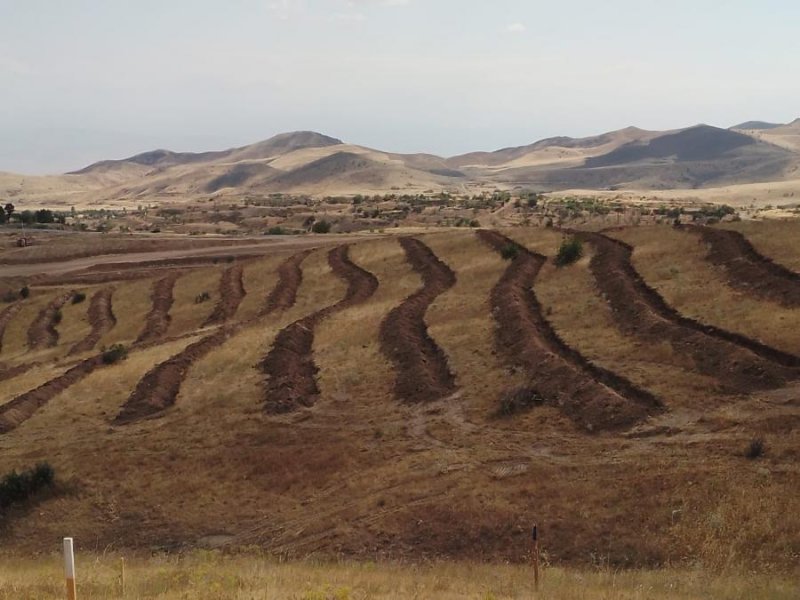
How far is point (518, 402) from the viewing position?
82.3 feet

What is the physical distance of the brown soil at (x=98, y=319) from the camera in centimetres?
4653

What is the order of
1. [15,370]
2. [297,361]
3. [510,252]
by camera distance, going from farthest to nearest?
[510,252] < [15,370] < [297,361]

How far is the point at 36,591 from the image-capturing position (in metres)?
12.0

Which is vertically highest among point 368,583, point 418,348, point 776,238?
point 776,238

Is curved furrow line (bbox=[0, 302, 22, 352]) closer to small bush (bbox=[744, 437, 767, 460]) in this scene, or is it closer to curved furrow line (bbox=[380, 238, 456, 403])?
curved furrow line (bbox=[380, 238, 456, 403])

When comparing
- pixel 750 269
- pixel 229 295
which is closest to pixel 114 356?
pixel 229 295

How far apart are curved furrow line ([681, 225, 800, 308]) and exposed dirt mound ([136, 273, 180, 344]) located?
106 feet

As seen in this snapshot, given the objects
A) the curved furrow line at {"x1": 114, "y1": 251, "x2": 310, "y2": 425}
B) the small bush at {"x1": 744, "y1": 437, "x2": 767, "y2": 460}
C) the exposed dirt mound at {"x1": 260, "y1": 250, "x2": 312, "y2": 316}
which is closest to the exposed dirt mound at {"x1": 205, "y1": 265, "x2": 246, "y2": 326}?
the exposed dirt mound at {"x1": 260, "y1": 250, "x2": 312, "y2": 316}

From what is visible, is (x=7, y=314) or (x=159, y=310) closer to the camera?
(x=159, y=310)

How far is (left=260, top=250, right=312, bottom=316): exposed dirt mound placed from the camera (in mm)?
46250

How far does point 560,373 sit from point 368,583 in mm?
14531

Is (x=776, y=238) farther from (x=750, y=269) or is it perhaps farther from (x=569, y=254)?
(x=569, y=254)

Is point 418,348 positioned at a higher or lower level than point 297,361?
higher

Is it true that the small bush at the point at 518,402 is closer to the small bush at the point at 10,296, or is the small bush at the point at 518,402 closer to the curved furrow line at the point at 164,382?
the curved furrow line at the point at 164,382
